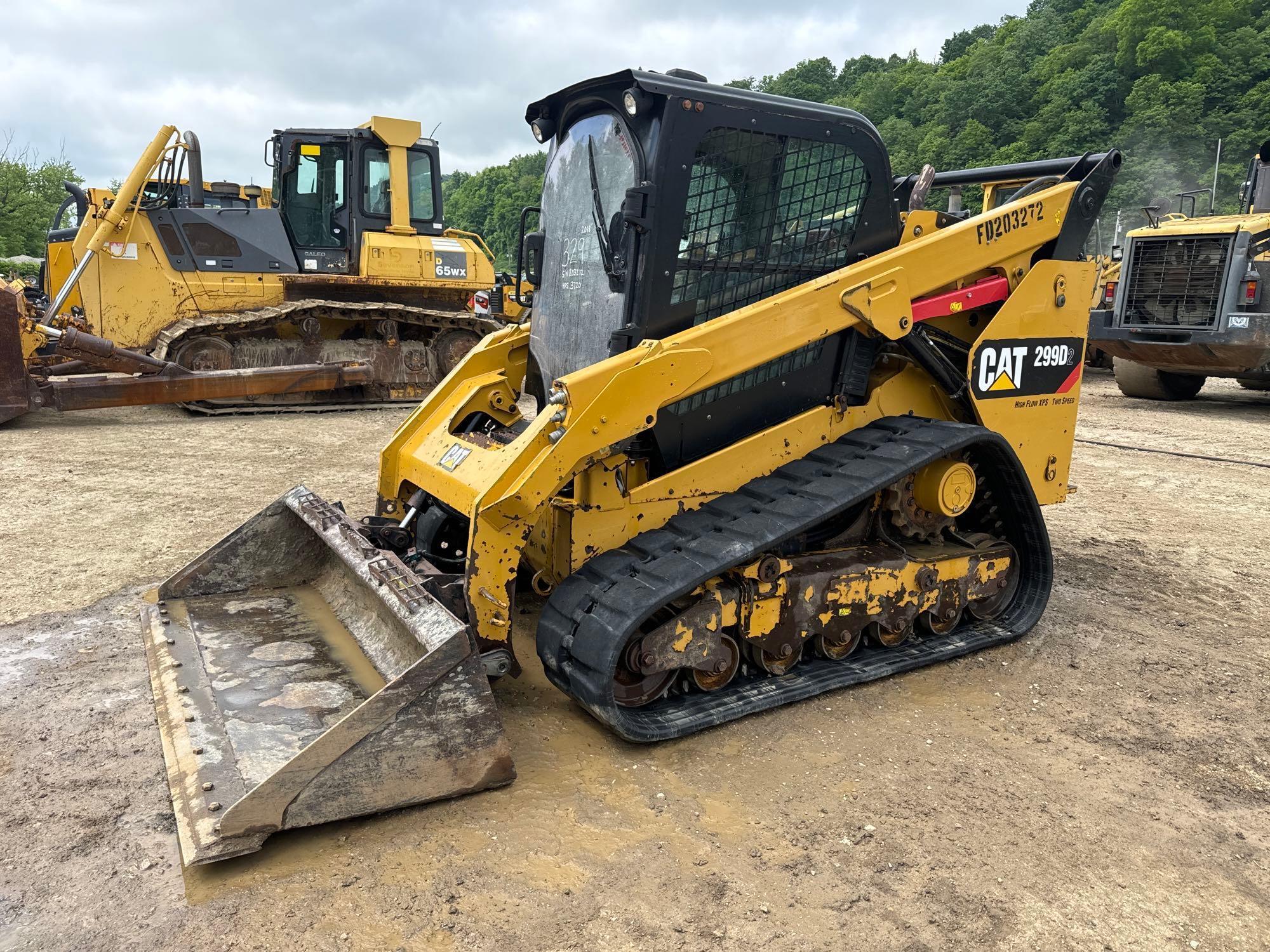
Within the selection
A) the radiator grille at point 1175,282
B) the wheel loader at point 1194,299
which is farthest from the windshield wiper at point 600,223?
the radiator grille at point 1175,282

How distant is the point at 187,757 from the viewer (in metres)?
2.88

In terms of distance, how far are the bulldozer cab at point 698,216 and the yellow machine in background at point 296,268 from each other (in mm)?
7942

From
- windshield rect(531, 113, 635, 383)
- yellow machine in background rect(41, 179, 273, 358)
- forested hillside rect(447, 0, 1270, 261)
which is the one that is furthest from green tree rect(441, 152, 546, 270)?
windshield rect(531, 113, 635, 383)

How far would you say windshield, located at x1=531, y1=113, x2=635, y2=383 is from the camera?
145 inches

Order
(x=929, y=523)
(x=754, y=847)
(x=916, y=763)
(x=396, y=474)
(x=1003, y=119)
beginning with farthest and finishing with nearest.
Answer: (x=1003, y=119)
(x=396, y=474)
(x=929, y=523)
(x=916, y=763)
(x=754, y=847)

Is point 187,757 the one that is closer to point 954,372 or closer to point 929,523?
point 929,523

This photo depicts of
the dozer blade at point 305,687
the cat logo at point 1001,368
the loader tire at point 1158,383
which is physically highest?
the cat logo at point 1001,368

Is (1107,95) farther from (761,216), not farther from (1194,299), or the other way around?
(761,216)

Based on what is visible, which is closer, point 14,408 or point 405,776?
point 405,776

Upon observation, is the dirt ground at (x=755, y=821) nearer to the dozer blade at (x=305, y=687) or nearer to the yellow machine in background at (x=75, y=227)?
the dozer blade at (x=305, y=687)

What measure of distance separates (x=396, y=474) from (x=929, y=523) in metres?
2.49

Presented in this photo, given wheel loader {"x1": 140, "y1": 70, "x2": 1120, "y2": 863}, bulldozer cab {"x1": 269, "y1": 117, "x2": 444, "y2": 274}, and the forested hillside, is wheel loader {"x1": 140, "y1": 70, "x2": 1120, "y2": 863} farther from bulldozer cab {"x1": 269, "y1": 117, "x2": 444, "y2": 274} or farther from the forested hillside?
the forested hillside

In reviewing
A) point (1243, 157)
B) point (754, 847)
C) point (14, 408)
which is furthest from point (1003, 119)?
point (754, 847)

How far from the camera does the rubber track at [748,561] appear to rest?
3139mm
